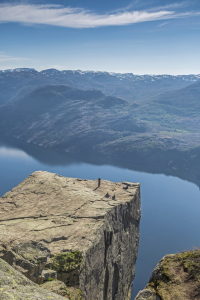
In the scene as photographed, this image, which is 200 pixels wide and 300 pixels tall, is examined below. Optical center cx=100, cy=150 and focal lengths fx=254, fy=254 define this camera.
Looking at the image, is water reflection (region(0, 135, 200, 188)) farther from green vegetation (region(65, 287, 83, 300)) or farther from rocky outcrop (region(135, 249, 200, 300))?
rocky outcrop (region(135, 249, 200, 300))

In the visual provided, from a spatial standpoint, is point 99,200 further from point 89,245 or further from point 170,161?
point 170,161

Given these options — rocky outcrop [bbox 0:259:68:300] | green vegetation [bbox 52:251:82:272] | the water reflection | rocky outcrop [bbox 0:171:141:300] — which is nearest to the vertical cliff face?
rocky outcrop [bbox 0:171:141:300]

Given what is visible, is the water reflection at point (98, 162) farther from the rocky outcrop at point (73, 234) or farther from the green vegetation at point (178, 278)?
the green vegetation at point (178, 278)

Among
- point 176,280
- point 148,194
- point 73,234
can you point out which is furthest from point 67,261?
point 148,194

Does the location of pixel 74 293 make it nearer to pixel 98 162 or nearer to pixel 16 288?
pixel 16 288

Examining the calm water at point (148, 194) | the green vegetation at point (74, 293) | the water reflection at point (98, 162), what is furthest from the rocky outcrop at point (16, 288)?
the water reflection at point (98, 162)

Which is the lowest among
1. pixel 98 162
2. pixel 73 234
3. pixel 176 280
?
pixel 98 162
